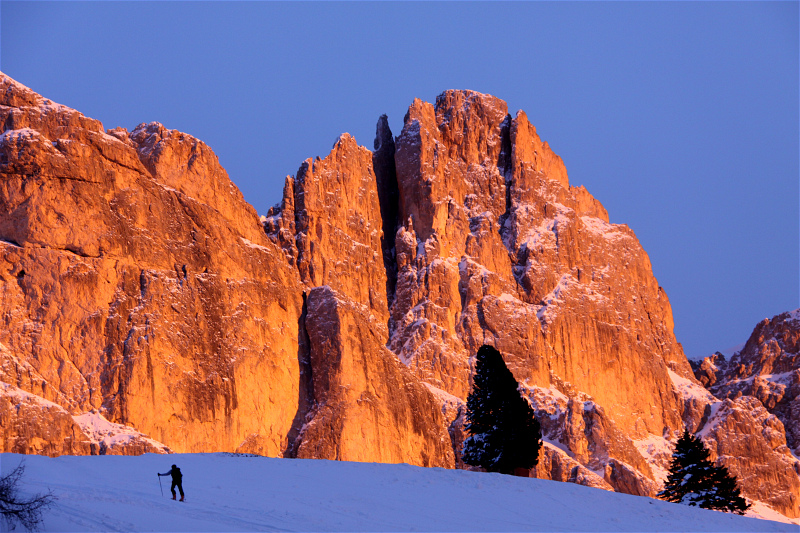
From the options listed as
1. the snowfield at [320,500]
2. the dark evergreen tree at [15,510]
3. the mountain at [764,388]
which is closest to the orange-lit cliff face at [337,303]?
the mountain at [764,388]

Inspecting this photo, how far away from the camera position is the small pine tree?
186ft

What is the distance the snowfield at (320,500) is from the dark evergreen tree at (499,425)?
319 inches

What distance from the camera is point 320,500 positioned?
124ft

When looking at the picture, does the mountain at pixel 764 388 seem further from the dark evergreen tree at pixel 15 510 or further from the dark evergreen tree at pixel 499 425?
the dark evergreen tree at pixel 15 510

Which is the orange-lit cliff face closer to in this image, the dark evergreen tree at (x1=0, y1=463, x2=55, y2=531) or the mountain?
the mountain

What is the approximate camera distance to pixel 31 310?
8144 centimetres

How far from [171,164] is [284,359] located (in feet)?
74.2

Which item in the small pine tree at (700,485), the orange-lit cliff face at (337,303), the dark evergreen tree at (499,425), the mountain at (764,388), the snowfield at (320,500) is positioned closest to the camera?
the snowfield at (320,500)

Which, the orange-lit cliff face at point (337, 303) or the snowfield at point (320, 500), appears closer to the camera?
the snowfield at point (320, 500)

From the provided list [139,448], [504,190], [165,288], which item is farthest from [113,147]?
[504,190]

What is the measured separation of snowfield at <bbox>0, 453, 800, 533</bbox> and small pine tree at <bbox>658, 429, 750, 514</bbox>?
1178cm

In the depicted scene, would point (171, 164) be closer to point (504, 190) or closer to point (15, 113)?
point (15, 113)

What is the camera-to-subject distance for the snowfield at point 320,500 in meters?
31.7

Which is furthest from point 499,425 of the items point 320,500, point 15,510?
point 15,510
